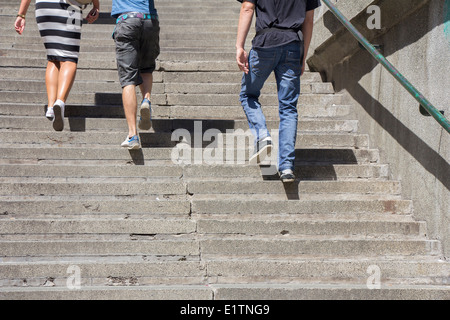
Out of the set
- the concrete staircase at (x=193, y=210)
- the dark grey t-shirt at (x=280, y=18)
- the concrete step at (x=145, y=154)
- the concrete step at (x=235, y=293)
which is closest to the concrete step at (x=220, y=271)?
the concrete staircase at (x=193, y=210)

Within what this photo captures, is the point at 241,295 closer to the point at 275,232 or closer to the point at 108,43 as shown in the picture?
the point at 275,232

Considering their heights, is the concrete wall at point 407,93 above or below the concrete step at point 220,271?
above

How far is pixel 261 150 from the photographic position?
5.18 meters

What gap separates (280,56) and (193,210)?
1.34m

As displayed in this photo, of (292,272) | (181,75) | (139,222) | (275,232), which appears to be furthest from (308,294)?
(181,75)

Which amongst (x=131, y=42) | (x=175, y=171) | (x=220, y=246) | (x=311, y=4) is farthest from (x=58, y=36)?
(x=220, y=246)

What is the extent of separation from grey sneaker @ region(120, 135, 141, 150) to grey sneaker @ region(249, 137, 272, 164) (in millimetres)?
906

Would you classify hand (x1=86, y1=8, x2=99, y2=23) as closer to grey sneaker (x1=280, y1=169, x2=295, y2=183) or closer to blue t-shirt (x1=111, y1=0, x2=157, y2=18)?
blue t-shirt (x1=111, y1=0, x2=157, y2=18)

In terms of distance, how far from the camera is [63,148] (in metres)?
5.54

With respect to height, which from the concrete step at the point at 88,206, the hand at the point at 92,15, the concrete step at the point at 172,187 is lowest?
the concrete step at the point at 88,206

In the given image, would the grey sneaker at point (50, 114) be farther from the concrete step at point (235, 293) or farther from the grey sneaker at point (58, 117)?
the concrete step at point (235, 293)

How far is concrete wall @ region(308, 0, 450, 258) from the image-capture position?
480 cm

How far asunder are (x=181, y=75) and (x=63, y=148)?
1819 mm

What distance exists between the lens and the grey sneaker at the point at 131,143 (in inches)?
213
